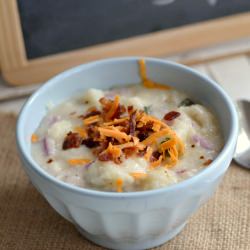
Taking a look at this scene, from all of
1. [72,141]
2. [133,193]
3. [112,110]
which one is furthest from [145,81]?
[133,193]

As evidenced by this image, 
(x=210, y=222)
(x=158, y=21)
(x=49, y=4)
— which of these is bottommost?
(x=210, y=222)

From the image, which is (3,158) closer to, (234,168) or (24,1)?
(24,1)

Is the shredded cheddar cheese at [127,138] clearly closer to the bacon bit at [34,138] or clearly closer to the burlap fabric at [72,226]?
the bacon bit at [34,138]

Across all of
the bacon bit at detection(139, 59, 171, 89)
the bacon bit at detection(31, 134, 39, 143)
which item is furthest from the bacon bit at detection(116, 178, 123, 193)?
the bacon bit at detection(139, 59, 171, 89)

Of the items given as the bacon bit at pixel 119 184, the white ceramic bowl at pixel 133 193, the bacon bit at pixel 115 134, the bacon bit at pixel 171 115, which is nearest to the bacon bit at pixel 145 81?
the white ceramic bowl at pixel 133 193

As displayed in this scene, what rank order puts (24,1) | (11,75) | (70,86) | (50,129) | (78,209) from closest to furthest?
(78,209) < (50,129) < (70,86) < (24,1) < (11,75)

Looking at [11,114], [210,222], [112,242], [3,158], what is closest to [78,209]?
[112,242]

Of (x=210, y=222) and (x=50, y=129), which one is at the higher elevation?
(x=50, y=129)
